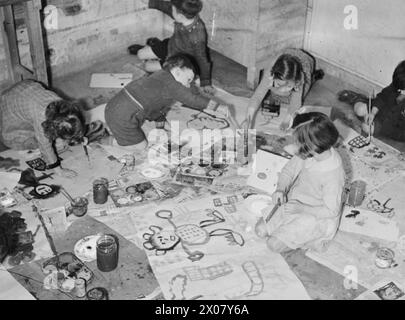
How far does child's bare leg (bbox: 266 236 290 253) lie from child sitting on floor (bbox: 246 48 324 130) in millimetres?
1132

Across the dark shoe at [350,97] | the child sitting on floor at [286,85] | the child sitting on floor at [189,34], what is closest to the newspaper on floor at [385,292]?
the child sitting on floor at [286,85]

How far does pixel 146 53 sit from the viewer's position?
204 inches

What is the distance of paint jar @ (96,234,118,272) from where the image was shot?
306 cm

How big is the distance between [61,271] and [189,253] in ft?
2.30

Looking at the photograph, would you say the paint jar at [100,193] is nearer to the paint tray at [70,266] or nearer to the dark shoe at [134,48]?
the paint tray at [70,266]

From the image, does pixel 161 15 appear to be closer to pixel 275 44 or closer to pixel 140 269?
pixel 275 44

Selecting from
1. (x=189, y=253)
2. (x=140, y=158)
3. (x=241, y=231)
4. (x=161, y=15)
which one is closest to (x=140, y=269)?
(x=189, y=253)

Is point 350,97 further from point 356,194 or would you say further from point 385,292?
point 385,292

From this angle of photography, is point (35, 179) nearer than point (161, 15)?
Yes

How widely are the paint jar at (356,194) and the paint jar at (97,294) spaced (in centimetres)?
163

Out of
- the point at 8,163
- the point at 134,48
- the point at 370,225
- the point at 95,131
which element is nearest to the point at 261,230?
the point at 370,225

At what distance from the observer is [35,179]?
3752 mm

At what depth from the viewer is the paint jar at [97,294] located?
2971 mm

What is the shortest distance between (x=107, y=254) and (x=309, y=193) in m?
1.15
